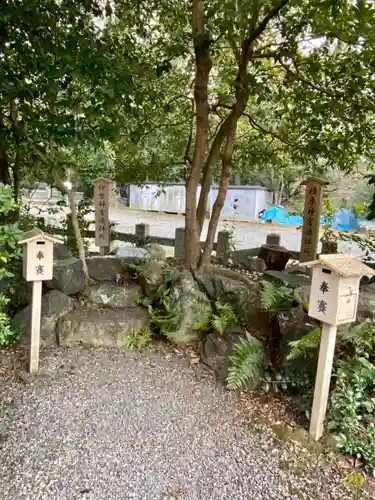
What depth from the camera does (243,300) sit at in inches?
159

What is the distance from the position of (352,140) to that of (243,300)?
2389 mm

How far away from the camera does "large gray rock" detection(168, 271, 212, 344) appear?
3980 mm

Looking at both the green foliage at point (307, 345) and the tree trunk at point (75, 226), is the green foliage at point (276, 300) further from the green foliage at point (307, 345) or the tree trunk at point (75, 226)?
the tree trunk at point (75, 226)

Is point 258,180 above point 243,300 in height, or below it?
above

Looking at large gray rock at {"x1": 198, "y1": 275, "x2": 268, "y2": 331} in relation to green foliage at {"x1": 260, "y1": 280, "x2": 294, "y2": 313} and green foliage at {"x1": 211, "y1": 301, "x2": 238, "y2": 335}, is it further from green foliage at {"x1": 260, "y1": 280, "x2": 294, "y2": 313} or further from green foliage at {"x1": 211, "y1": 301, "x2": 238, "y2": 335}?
green foliage at {"x1": 260, "y1": 280, "x2": 294, "y2": 313}

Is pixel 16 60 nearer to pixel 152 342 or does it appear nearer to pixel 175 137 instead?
pixel 175 137

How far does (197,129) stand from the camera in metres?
4.52

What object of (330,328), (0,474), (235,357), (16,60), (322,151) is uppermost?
(16,60)

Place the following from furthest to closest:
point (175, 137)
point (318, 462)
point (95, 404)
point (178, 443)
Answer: point (175, 137), point (95, 404), point (178, 443), point (318, 462)

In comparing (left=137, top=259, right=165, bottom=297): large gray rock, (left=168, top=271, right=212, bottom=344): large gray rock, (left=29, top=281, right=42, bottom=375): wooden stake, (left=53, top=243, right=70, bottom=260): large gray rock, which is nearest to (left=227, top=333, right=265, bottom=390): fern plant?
(left=168, top=271, right=212, bottom=344): large gray rock

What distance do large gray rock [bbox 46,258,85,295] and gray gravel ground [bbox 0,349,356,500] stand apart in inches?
38.8

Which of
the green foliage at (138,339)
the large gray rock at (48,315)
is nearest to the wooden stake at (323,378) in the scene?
the green foliage at (138,339)

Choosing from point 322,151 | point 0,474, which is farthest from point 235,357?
point 322,151

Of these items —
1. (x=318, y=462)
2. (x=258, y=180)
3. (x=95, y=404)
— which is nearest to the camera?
(x=318, y=462)
